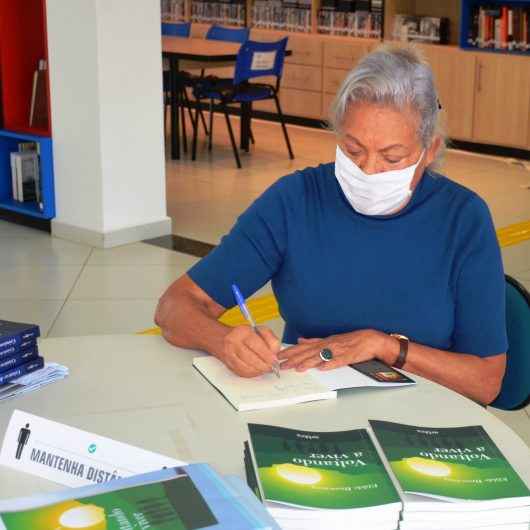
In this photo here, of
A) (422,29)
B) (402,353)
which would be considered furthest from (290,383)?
(422,29)

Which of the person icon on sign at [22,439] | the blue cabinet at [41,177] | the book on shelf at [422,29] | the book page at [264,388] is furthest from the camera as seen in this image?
the book on shelf at [422,29]

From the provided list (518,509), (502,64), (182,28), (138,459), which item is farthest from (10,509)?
(182,28)

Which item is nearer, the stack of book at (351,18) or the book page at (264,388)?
the book page at (264,388)

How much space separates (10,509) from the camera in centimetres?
131

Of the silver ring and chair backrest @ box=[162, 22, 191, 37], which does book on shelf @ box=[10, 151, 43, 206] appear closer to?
chair backrest @ box=[162, 22, 191, 37]

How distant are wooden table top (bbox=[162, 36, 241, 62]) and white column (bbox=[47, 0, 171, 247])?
2.15 m

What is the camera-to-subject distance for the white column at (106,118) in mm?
5672

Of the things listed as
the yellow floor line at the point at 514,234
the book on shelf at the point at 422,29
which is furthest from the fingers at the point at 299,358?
the book on shelf at the point at 422,29

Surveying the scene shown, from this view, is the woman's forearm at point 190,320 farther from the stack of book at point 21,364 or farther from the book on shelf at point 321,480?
the book on shelf at point 321,480

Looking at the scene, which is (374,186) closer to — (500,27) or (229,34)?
(500,27)

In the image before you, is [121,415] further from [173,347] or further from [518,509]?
[518,509]

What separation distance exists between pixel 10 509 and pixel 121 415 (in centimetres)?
55

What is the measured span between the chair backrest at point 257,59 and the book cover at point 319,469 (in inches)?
263

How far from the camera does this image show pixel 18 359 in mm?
1945
